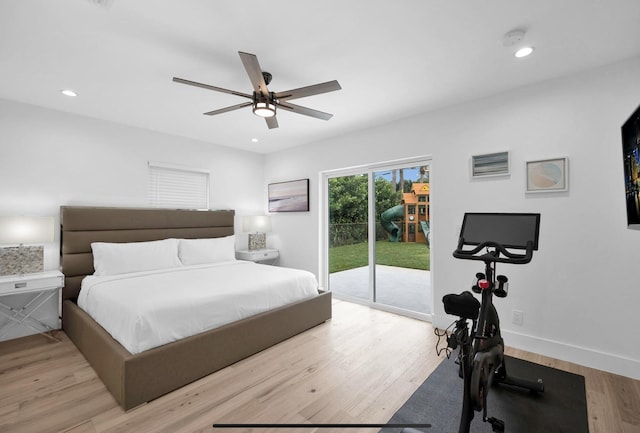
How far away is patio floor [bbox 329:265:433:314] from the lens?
12.3 ft

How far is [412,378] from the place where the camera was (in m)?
2.30

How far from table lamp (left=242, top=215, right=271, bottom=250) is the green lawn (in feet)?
4.23

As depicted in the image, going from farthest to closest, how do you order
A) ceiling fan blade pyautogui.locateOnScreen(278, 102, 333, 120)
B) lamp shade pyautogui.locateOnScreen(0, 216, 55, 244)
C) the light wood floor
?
1. lamp shade pyautogui.locateOnScreen(0, 216, 55, 244)
2. ceiling fan blade pyautogui.locateOnScreen(278, 102, 333, 120)
3. the light wood floor

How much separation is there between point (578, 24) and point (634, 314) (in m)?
2.28

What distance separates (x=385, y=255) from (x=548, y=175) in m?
2.10

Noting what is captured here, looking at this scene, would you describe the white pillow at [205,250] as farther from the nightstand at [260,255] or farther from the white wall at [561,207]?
the white wall at [561,207]

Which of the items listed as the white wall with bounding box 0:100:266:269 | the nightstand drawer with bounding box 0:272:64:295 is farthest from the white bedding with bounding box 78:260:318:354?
the white wall with bounding box 0:100:266:269

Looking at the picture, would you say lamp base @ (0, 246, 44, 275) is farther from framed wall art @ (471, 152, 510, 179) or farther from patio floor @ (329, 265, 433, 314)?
framed wall art @ (471, 152, 510, 179)

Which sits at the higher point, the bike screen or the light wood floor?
the bike screen

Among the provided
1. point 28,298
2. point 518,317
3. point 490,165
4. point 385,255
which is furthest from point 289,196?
point 518,317

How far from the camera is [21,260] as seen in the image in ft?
9.73

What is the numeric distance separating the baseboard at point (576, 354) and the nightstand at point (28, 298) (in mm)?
4668

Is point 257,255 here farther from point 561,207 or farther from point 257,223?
point 561,207

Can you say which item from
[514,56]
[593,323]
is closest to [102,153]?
[514,56]
